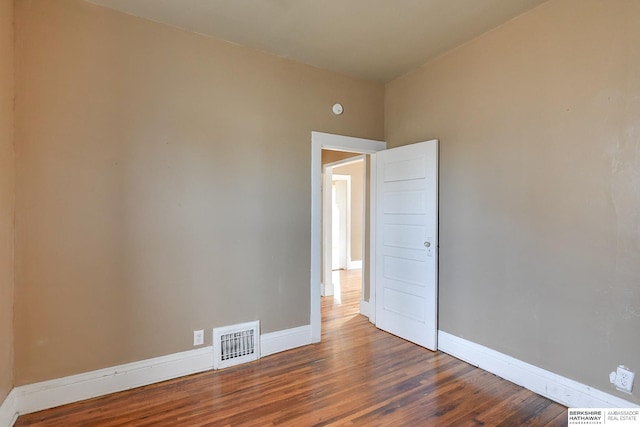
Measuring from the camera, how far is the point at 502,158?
2.51 m

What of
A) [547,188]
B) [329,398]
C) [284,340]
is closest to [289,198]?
[284,340]

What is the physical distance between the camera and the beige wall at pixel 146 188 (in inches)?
81.7

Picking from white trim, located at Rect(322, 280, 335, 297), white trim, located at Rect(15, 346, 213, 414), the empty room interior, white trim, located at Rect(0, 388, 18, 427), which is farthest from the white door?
white trim, located at Rect(0, 388, 18, 427)

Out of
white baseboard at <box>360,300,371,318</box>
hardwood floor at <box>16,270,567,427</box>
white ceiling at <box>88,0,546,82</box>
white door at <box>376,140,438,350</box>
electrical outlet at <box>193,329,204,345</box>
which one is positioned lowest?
hardwood floor at <box>16,270,567,427</box>

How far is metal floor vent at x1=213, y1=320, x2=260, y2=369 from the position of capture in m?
2.64

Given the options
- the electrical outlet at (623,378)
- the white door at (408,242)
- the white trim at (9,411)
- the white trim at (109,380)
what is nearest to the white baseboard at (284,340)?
the white trim at (109,380)

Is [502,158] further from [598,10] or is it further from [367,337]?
[367,337]

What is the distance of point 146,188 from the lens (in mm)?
2389

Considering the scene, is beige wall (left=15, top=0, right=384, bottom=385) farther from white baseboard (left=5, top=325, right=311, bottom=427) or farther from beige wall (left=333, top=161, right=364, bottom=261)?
beige wall (left=333, top=161, right=364, bottom=261)

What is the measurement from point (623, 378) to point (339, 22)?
3092 millimetres

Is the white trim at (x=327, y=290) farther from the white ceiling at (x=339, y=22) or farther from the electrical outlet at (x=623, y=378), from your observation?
the electrical outlet at (x=623, y=378)

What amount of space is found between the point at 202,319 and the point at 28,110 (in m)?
1.94

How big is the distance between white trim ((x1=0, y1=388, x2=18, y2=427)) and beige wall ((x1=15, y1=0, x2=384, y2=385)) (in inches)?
4.3

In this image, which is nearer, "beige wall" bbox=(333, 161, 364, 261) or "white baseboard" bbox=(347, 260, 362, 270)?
"white baseboard" bbox=(347, 260, 362, 270)
